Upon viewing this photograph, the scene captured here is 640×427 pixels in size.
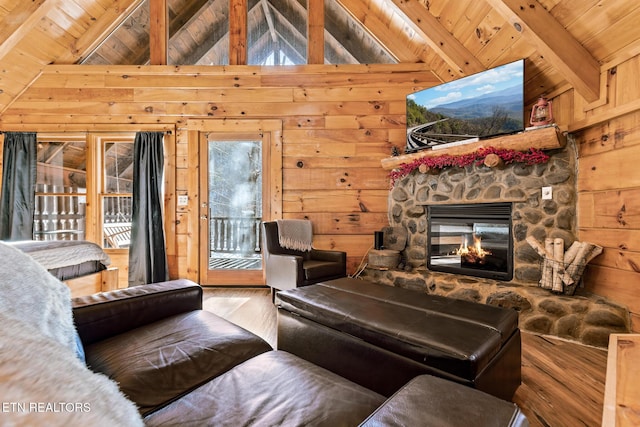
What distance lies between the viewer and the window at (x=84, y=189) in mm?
3764

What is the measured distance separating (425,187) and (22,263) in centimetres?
329

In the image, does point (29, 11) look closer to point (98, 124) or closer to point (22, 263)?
point (98, 124)

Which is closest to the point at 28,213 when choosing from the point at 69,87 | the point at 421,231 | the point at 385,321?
the point at 69,87

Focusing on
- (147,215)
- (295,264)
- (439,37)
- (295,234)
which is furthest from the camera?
(147,215)

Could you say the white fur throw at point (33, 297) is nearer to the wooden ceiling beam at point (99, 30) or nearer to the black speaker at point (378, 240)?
→ the black speaker at point (378, 240)

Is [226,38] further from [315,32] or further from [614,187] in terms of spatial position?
[614,187]

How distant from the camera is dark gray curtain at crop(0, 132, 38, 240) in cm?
359

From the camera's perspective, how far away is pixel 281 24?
12.8 feet

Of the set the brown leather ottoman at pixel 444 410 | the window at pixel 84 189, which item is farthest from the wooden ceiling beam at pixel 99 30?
the brown leather ottoman at pixel 444 410

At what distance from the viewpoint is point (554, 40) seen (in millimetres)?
2168

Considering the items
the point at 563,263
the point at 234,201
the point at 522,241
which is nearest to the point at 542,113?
the point at 522,241

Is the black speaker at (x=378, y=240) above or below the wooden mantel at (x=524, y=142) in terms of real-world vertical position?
below

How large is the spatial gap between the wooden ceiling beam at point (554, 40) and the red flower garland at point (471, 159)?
1.94 feet

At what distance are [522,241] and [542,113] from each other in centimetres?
119
